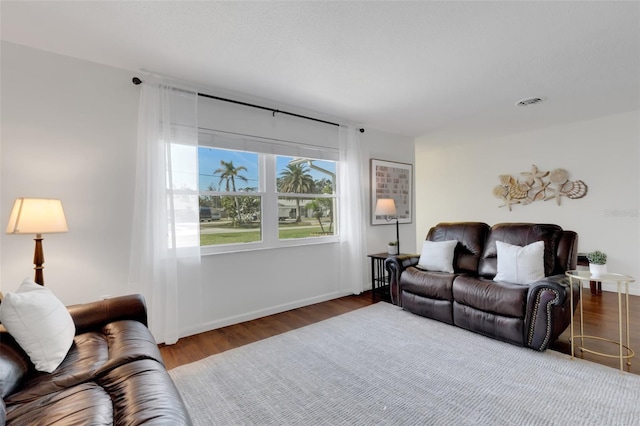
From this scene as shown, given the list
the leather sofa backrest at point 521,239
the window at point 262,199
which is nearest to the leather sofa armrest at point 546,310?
the leather sofa backrest at point 521,239

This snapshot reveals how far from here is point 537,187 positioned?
4.68 m

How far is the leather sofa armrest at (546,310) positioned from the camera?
2242mm

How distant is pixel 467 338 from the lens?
263cm

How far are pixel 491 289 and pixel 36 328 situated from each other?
306cm

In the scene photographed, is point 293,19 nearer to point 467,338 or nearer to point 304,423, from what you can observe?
point 304,423

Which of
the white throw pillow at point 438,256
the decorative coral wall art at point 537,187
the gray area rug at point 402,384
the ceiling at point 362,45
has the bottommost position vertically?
the gray area rug at point 402,384

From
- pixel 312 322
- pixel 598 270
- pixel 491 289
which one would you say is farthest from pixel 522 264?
pixel 312 322

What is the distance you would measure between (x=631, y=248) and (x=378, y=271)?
3.25 meters

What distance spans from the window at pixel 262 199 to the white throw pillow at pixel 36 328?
1517 millimetres

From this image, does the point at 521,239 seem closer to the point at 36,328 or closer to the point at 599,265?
the point at 599,265

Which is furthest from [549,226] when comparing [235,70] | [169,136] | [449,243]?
[169,136]

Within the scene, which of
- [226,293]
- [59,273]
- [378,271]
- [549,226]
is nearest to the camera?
[59,273]

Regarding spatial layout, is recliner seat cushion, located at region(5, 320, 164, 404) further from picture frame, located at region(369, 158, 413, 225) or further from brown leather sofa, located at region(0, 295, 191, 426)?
picture frame, located at region(369, 158, 413, 225)

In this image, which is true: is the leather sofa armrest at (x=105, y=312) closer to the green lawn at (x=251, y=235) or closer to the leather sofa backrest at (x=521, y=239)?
the green lawn at (x=251, y=235)
